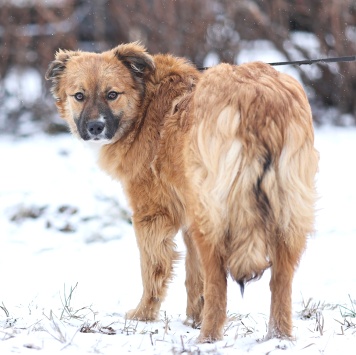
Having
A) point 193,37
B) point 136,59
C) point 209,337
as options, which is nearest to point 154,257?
point 209,337

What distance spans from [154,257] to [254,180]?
1.53m

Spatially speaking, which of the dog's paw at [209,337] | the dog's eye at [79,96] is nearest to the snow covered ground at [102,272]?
the dog's paw at [209,337]

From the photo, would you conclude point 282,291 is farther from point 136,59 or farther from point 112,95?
point 136,59

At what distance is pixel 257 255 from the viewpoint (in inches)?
137

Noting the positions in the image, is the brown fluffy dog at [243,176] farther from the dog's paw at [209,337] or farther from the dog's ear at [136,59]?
the dog's ear at [136,59]

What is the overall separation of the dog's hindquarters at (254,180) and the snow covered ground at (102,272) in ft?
1.17

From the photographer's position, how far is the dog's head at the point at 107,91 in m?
4.85

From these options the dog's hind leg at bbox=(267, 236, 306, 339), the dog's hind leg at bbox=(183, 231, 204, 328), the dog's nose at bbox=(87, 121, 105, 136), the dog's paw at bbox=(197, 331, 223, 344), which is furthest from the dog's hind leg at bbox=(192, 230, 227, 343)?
the dog's nose at bbox=(87, 121, 105, 136)

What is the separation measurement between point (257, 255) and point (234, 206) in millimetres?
283

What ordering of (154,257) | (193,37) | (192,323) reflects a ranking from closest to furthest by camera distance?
(192,323) < (154,257) < (193,37)

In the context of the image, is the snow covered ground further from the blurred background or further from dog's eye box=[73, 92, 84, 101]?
dog's eye box=[73, 92, 84, 101]

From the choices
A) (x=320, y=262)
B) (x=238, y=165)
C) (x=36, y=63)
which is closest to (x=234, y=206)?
(x=238, y=165)

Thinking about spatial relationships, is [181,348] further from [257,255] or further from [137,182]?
[137,182]

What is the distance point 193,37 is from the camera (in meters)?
9.85
